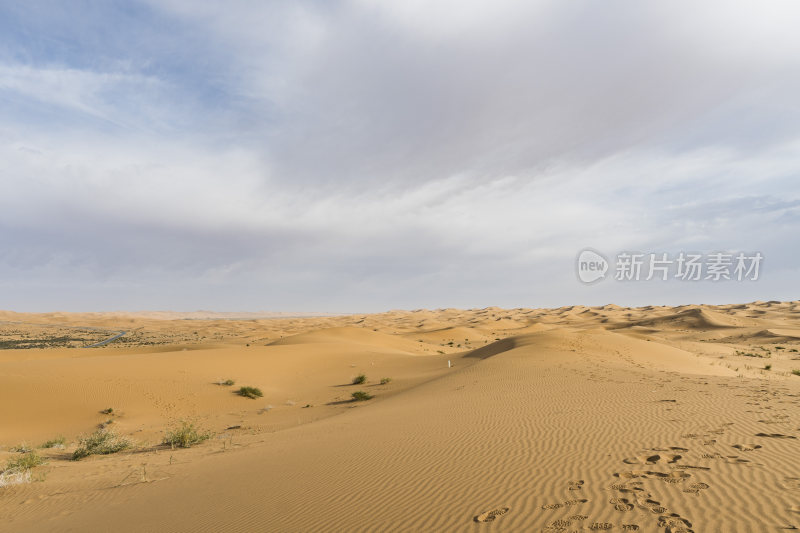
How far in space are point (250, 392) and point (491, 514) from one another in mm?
18722

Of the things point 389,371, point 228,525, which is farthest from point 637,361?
point 228,525

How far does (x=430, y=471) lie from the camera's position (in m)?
6.55

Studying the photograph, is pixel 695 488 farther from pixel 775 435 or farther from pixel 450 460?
pixel 775 435

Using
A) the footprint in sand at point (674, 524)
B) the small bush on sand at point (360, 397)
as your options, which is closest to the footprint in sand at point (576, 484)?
the footprint in sand at point (674, 524)

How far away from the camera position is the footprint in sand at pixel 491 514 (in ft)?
15.3

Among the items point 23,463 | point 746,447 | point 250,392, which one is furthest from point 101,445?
point 746,447

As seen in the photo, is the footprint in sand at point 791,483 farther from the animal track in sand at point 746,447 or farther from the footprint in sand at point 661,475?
the animal track in sand at point 746,447

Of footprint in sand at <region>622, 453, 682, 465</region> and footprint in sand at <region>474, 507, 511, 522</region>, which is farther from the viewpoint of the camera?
footprint in sand at <region>622, 453, 682, 465</region>

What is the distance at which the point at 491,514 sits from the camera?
4773 millimetres

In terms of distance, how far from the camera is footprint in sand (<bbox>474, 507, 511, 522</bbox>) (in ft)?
15.3

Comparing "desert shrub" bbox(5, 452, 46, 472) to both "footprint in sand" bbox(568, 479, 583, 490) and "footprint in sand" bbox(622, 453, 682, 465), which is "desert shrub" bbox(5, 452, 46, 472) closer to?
"footprint in sand" bbox(568, 479, 583, 490)

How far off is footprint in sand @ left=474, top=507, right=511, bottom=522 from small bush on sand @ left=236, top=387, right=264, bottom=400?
18370mm

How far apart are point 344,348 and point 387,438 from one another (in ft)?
93.3

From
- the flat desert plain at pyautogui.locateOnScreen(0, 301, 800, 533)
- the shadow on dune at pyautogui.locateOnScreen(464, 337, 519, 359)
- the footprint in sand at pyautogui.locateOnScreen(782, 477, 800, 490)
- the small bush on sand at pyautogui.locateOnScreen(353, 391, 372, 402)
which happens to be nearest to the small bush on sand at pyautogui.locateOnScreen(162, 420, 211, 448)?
the flat desert plain at pyautogui.locateOnScreen(0, 301, 800, 533)
